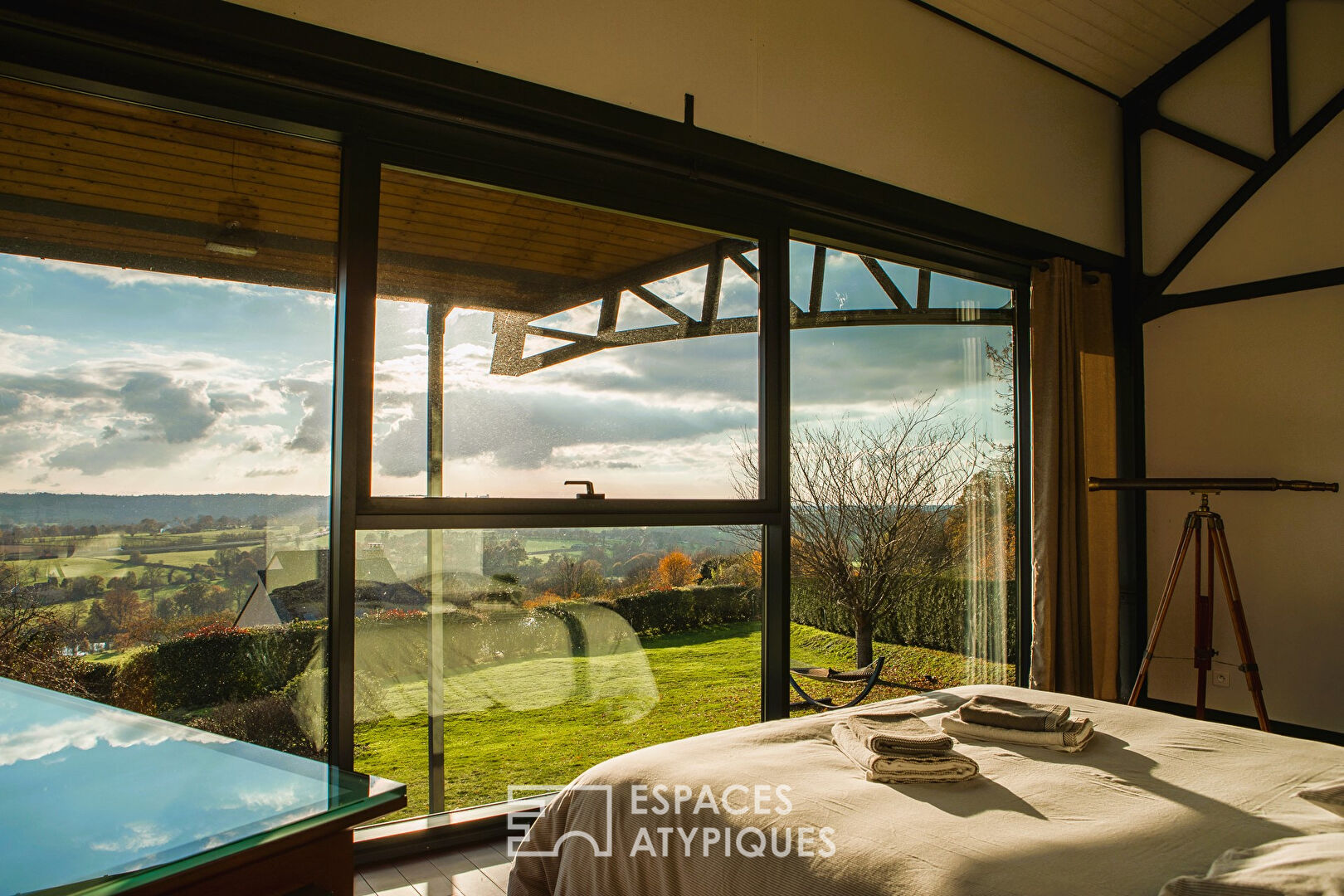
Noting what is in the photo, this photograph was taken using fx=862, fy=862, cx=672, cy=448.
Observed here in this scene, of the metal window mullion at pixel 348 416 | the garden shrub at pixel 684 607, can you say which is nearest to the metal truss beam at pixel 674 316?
Result: the metal window mullion at pixel 348 416

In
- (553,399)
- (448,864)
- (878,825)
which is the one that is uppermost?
(553,399)

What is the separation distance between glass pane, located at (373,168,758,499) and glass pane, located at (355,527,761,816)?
21 cm

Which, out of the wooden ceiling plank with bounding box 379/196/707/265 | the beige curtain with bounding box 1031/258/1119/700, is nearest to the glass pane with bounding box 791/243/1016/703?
the beige curtain with bounding box 1031/258/1119/700

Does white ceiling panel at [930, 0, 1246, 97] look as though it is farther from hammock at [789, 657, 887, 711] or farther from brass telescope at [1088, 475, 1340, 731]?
hammock at [789, 657, 887, 711]

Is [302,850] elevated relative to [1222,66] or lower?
lower

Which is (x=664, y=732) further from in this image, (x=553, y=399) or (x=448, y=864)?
(x=553, y=399)

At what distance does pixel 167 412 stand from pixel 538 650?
127 cm

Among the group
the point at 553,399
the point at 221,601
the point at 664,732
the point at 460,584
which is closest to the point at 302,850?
the point at 221,601

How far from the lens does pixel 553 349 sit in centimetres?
282

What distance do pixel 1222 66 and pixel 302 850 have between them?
5.20m

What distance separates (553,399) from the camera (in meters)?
2.80

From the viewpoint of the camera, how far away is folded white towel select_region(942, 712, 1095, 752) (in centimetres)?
200

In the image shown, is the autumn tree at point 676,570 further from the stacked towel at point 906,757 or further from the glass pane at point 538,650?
the stacked towel at point 906,757

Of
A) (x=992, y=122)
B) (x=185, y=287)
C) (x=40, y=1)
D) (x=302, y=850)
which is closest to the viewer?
(x=302, y=850)
